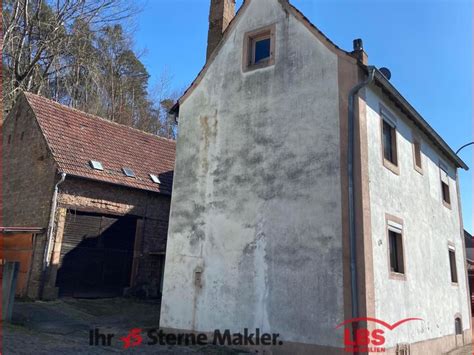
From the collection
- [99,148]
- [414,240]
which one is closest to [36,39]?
[99,148]

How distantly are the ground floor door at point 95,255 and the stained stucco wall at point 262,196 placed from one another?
18.4 ft

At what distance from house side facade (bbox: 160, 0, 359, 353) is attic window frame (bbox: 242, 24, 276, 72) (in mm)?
60

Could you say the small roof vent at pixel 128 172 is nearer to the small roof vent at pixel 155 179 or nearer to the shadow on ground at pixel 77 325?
the small roof vent at pixel 155 179

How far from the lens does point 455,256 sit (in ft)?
48.9

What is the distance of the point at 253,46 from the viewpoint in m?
11.7

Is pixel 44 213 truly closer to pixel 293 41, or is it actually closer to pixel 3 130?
pixel 3 130

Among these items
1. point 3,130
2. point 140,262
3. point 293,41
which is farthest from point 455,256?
point 3,130

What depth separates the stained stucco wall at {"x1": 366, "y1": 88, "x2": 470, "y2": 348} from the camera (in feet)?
30.7

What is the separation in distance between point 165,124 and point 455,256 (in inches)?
962

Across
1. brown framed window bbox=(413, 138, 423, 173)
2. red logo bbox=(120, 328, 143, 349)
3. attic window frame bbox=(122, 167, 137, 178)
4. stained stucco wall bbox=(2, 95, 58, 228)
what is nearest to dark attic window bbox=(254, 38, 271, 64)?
brown framed window bbox=(413, 138, 423, 173)

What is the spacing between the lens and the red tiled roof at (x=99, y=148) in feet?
52.4

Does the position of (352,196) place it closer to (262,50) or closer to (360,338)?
(360,338)

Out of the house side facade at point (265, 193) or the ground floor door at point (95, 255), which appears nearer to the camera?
the house side facade at point (265, 193)

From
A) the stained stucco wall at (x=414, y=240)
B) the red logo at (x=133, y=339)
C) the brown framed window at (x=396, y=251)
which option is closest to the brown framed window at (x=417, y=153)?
the stained stucco wall at (x=414, y=240)
